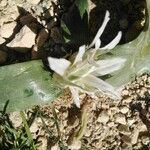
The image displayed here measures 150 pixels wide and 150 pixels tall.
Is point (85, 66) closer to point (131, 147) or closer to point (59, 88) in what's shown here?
point (59, 88)

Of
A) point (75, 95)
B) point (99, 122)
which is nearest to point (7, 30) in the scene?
point (75, 95)

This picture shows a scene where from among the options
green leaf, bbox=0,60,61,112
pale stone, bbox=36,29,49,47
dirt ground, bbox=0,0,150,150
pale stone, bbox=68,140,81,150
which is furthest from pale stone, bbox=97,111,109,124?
pale stone, bbox=36,29,49,47

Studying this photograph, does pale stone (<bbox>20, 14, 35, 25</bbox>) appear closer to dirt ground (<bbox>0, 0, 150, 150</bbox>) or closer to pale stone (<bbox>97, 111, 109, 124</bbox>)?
dirt ground (<bbox>0, 0, 150, 150</bbox>)

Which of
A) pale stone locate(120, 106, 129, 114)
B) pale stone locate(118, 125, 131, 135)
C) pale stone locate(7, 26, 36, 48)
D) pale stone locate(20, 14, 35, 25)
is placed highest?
pale stone locate(20, 14, 35, 25)

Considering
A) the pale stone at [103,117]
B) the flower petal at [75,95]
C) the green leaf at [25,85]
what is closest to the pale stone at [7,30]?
the green leaf at [25,85]

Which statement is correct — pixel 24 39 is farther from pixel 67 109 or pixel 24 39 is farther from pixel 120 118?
pixel 120 118

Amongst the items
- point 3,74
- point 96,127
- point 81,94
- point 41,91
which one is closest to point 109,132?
point 96,127
